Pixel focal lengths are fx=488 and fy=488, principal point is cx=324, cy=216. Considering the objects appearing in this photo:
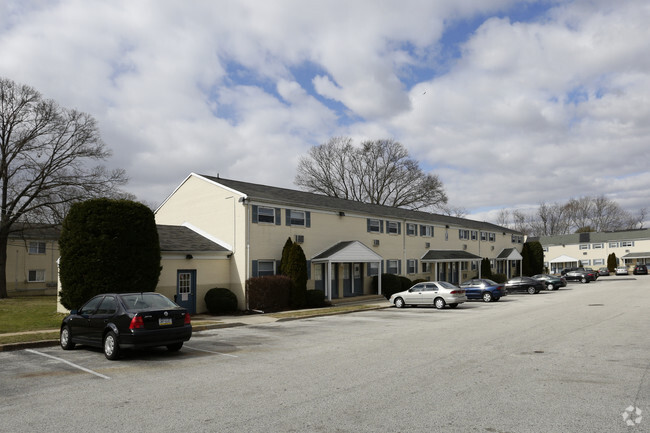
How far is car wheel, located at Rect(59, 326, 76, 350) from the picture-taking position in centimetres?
1272

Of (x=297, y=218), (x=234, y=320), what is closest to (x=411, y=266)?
(x=297, y=218)

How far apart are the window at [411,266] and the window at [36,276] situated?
34.2 meters

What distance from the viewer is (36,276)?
151 ft

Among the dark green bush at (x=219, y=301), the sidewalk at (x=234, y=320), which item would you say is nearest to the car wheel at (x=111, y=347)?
the sidewalk at (x=234, y=320)

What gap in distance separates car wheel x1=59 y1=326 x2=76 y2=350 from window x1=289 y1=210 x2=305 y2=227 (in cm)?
1640

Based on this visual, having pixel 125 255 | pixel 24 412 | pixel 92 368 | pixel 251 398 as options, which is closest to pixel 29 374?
pixel 92 368

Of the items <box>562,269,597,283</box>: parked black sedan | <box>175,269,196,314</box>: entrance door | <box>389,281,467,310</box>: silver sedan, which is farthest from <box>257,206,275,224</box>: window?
<box>562,269,597,283</box>: parked black sedan

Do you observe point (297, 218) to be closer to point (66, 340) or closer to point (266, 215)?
point (266, 215)

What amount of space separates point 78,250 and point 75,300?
190cm

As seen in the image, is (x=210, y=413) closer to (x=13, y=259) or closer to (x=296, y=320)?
(x=296, y=320)

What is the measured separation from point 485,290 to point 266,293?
45.4 ft

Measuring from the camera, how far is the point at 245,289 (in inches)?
980

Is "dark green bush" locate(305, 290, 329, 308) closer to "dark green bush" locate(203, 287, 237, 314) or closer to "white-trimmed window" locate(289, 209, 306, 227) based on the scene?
"dark green bush" locate(203, 287, 237, 314)

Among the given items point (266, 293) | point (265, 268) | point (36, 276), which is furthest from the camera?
point (36, 276)
